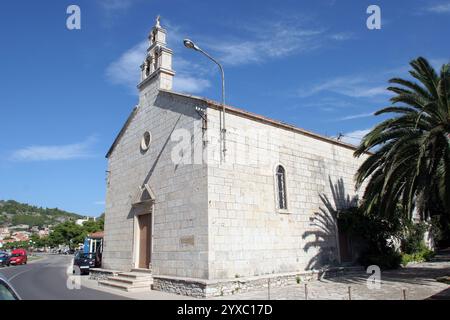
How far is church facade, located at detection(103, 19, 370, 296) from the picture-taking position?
42.4ft

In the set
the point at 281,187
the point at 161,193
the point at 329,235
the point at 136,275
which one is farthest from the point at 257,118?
the point at 136,275

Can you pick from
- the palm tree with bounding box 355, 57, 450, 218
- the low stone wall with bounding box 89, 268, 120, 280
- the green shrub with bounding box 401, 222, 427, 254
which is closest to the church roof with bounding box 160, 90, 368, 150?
the palm tree with bounding box 355, 57, 450, 218

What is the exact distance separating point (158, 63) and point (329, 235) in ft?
40.1

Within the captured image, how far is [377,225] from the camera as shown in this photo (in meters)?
18.2

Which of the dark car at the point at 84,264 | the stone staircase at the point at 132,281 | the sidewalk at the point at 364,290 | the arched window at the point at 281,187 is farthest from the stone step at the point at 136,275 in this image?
the dark car at the point at 84,264

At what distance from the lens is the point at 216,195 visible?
12961 millimetres

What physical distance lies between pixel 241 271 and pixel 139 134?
9.35 metres

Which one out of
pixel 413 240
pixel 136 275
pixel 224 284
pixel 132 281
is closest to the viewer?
pixel 224 284

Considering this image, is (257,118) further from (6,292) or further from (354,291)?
(6,292)

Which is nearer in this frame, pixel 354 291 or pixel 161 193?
pixel 354 291

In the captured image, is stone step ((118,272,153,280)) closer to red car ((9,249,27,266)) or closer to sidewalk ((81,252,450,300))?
sidewalk ((81,252,450,300))
